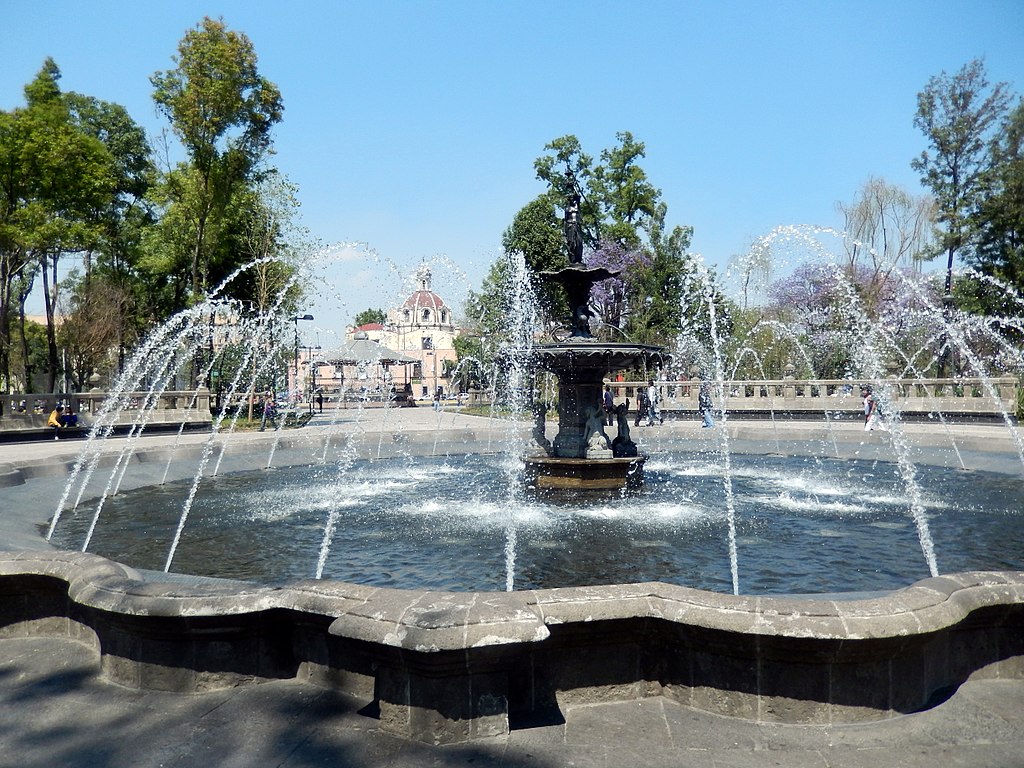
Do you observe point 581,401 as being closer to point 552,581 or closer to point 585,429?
point 585,429

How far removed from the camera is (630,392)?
117 feet

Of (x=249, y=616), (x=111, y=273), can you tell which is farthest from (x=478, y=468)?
(x=111, y=273)

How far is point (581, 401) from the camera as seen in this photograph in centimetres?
1216

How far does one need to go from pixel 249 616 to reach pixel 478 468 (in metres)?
11.3

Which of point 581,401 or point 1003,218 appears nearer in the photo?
point 581,401

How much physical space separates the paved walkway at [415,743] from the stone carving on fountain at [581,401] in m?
7.74

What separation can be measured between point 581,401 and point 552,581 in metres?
5.93

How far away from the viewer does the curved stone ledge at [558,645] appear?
3.38m

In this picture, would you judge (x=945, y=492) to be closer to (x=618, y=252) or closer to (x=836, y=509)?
(x=836, y=509)

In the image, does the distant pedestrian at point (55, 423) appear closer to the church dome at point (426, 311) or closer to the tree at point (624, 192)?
the tree at point (624, 192)

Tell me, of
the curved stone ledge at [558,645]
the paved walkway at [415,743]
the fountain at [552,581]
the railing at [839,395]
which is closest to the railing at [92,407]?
the fountain at [552,581]

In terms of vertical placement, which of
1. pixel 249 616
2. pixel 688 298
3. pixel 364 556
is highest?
pixel 688 298

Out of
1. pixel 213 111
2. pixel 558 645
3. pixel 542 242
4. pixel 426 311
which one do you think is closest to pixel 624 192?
pixel 542 242

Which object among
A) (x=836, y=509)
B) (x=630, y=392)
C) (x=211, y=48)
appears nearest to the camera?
(x=836, y=509)
